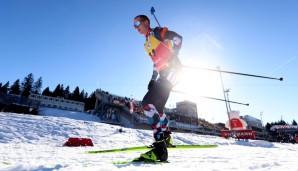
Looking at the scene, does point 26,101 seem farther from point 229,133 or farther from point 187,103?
point 187,103

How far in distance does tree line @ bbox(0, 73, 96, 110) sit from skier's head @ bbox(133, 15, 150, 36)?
7056cm

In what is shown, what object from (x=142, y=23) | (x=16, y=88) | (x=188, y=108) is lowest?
(x=142, y=23)

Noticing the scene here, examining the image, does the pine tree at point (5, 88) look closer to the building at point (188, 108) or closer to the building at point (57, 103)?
the building at point (57, 103)

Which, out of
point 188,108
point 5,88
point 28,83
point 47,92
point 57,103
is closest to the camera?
point 57,103

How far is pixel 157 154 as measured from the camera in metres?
3.14

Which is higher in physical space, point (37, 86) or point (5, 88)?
point (37, 86)

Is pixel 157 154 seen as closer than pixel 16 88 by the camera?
Yes

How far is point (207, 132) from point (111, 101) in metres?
18.7

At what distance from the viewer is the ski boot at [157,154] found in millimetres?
2986

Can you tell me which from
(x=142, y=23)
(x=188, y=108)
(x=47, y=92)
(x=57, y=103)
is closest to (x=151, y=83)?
(x=142, y=23)

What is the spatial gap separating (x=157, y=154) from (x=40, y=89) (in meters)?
97.3

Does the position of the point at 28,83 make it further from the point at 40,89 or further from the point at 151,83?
the point at 151,83

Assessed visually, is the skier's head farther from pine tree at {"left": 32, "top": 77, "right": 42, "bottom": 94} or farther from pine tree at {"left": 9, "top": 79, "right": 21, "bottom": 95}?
pine tree at {"left": 32, "top": 77, "right": 42, "bottom": 94}

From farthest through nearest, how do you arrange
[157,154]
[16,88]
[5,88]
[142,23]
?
[16,88] < [5,88] < [142,23] < [157,154]
